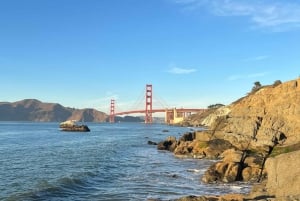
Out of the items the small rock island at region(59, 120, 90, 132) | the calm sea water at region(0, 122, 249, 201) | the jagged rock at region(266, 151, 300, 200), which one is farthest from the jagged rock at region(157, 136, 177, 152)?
the small rock island at region(59, 120, 90, 132)

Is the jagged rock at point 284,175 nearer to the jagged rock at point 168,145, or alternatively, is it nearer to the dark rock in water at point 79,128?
the jagged rock at point 168,145

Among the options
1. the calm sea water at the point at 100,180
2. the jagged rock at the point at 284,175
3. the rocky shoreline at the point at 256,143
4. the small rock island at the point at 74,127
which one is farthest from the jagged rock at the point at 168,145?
the small rock island at the point at 74,127

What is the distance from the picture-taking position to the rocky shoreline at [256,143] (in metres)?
15.3

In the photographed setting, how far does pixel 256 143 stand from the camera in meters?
35.1

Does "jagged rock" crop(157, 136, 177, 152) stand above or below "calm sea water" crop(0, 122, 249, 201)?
above

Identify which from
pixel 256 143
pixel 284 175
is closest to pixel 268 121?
pixel 256 143

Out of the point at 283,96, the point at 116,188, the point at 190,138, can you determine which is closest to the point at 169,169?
the point at 116,188

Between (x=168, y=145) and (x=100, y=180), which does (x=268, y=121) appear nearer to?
(x=168, y=145)

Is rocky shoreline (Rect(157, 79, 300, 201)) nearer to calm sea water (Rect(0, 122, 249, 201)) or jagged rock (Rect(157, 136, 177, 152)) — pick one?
jagged rock (Rect(157, 136, 177, 152))

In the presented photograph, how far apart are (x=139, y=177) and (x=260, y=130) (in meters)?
14.1

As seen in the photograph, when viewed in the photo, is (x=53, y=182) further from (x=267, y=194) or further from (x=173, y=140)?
(x=173, y=140)

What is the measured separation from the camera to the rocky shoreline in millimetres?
15305

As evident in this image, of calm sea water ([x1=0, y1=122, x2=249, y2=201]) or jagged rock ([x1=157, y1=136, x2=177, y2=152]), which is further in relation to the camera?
jagged rock ([x1=157, y1=136, x2=177, y2=152])

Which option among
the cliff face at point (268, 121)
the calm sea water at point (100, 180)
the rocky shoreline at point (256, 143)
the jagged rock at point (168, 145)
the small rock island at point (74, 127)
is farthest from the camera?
the small rock island at point (74, 127)
